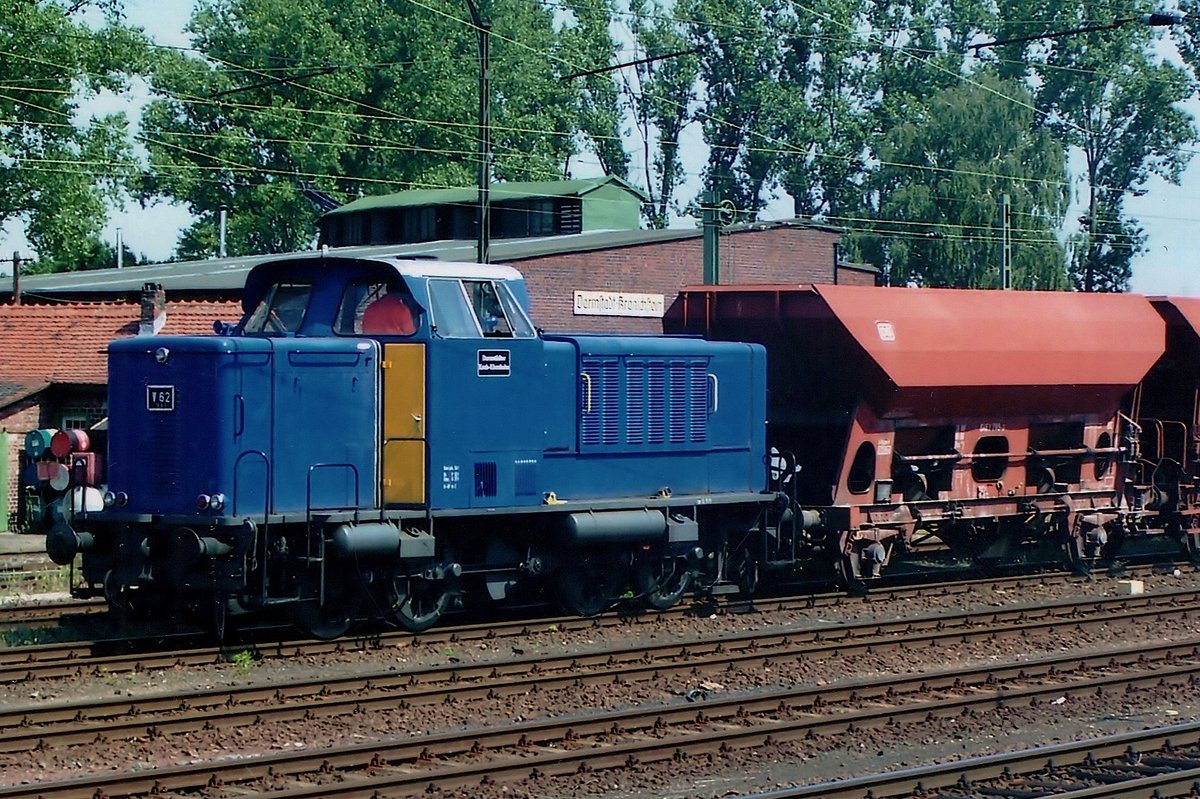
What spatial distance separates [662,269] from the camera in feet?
134

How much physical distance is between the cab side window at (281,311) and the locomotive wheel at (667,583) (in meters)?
4.84

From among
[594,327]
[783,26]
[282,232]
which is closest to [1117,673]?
[594,327]

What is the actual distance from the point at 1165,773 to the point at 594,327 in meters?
28.8

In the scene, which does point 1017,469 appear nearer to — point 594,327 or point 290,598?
point 290,598

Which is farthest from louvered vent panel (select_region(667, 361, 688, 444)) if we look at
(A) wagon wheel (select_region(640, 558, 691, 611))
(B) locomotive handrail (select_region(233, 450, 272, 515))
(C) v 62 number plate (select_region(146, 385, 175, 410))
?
(C) v 62 number plate (select_region(146, 385, 175, 410))

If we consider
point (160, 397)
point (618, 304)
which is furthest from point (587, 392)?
point (618, 304)

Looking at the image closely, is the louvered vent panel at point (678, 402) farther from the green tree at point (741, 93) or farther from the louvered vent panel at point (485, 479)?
the green tree at point (741, 93)

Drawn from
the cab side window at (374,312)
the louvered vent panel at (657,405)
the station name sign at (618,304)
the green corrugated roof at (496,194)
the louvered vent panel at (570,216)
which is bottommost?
the louvered vent panel at (657,405)

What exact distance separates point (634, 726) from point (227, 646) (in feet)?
15.8

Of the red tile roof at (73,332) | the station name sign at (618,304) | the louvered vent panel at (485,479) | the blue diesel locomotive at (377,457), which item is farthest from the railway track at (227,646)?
the station name sign at (618,304)

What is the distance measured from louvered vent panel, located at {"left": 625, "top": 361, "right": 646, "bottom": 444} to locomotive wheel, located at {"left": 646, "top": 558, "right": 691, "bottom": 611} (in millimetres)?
1480

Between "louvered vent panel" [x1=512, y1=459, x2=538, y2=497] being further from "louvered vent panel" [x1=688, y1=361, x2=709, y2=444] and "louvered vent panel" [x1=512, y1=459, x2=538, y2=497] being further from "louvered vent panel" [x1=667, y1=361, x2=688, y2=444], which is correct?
"louvered vent panel" [x1=688, y1=361, x2=709, y2=444]

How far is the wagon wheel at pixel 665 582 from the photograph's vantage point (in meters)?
17.6

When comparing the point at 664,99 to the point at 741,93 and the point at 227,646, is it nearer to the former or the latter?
the point at 741,93
